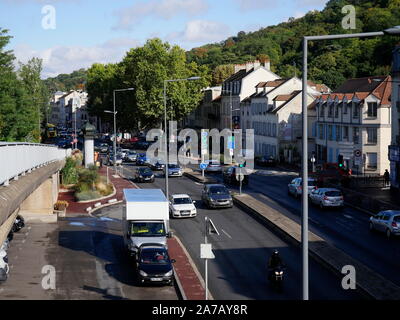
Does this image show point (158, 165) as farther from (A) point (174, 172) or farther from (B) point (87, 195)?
(B) point (87, 195)

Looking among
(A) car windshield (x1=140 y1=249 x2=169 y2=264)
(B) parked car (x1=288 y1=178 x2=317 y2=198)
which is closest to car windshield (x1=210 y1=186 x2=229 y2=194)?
(B) parked car (x1=288 y1=178 x2=317 y2=198)

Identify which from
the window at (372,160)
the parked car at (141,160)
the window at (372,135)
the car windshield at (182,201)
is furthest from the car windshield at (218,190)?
the parked car at (141,160)

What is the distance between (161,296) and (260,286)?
391 cm

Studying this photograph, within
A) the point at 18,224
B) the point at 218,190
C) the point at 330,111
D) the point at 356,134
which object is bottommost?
the point at 18,224

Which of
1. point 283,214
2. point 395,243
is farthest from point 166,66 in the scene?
point 395,243

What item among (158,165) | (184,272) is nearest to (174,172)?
(158,165)

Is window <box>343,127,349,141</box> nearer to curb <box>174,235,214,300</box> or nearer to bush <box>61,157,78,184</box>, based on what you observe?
bush <box>61,157,78,184</box>

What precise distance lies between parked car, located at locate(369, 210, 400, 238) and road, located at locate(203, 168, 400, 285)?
0.39 metres

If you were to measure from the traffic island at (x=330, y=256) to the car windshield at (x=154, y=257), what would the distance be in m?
6.97

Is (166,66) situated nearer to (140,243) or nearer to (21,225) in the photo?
(21,225)

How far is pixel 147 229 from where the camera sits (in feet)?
105

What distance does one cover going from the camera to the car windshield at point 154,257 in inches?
1090

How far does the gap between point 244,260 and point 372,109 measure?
3776 centimetres
